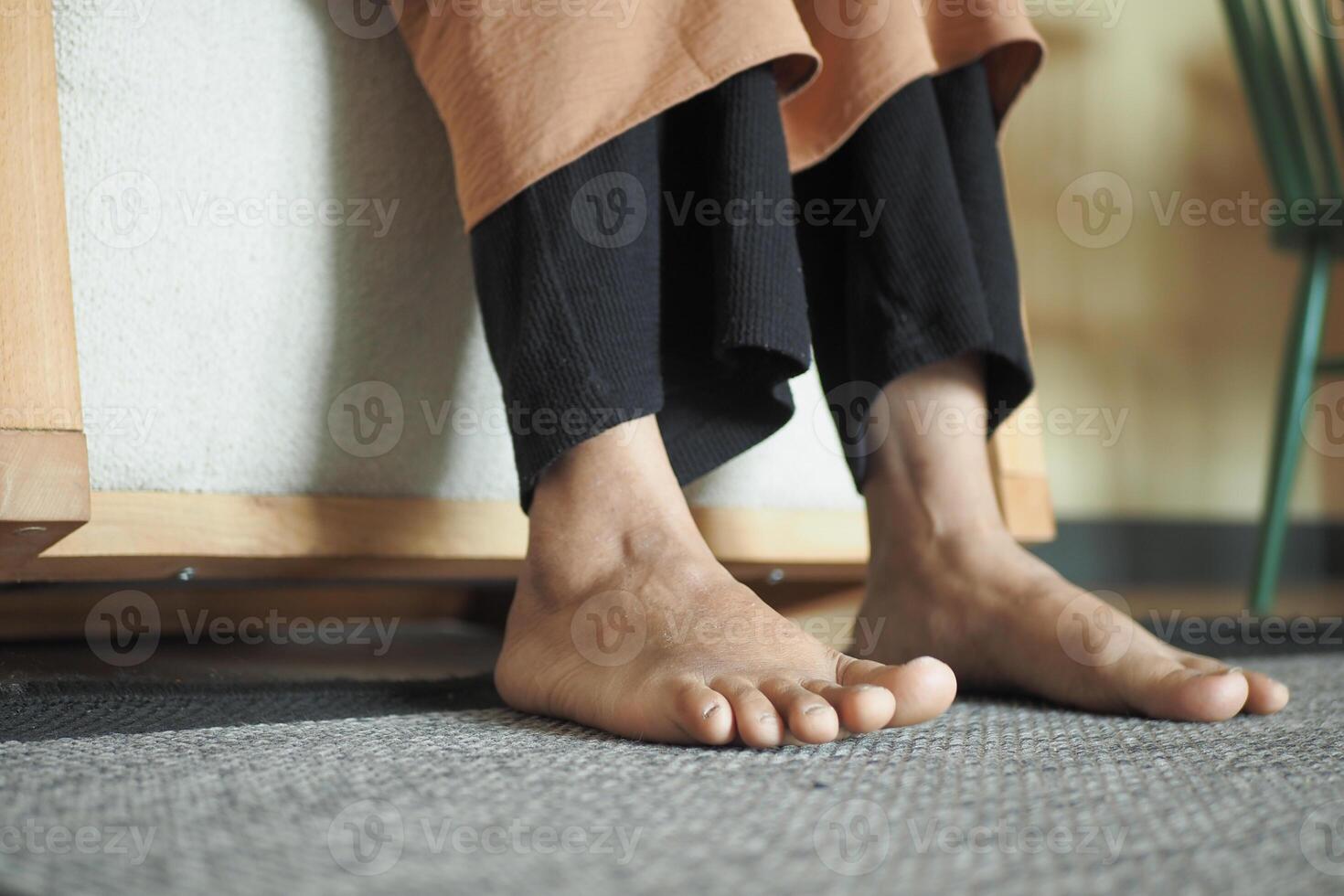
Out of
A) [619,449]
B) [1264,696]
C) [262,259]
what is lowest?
[1264,696]

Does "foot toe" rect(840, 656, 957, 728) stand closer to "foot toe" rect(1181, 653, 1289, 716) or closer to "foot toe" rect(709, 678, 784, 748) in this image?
"foot toe" rect(709, 678, 784, 748)

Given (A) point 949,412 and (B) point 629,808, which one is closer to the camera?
(B) point 629,808

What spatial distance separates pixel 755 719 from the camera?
415 mm

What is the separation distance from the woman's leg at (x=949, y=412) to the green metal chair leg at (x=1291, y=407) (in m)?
0.82

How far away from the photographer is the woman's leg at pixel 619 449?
18.8 inches

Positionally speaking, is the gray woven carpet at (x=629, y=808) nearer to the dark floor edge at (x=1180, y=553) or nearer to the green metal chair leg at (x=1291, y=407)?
the green metal chair leg at (x=1291, y=407)

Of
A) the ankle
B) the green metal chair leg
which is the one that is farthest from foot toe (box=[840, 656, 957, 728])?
the green metal chair leg

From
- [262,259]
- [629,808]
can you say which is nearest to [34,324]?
[262,259]

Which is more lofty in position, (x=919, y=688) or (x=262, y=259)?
(x=262, y=259)

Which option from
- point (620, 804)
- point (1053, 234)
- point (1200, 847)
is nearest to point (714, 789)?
point (620, 804)

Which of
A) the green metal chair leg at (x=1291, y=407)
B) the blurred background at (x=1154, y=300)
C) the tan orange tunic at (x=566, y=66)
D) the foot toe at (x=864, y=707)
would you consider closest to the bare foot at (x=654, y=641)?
the foot toe at (x=864, y=707)

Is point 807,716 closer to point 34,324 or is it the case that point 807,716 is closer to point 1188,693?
point 1188,693

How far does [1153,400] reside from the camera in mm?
1806

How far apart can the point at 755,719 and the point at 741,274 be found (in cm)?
23
